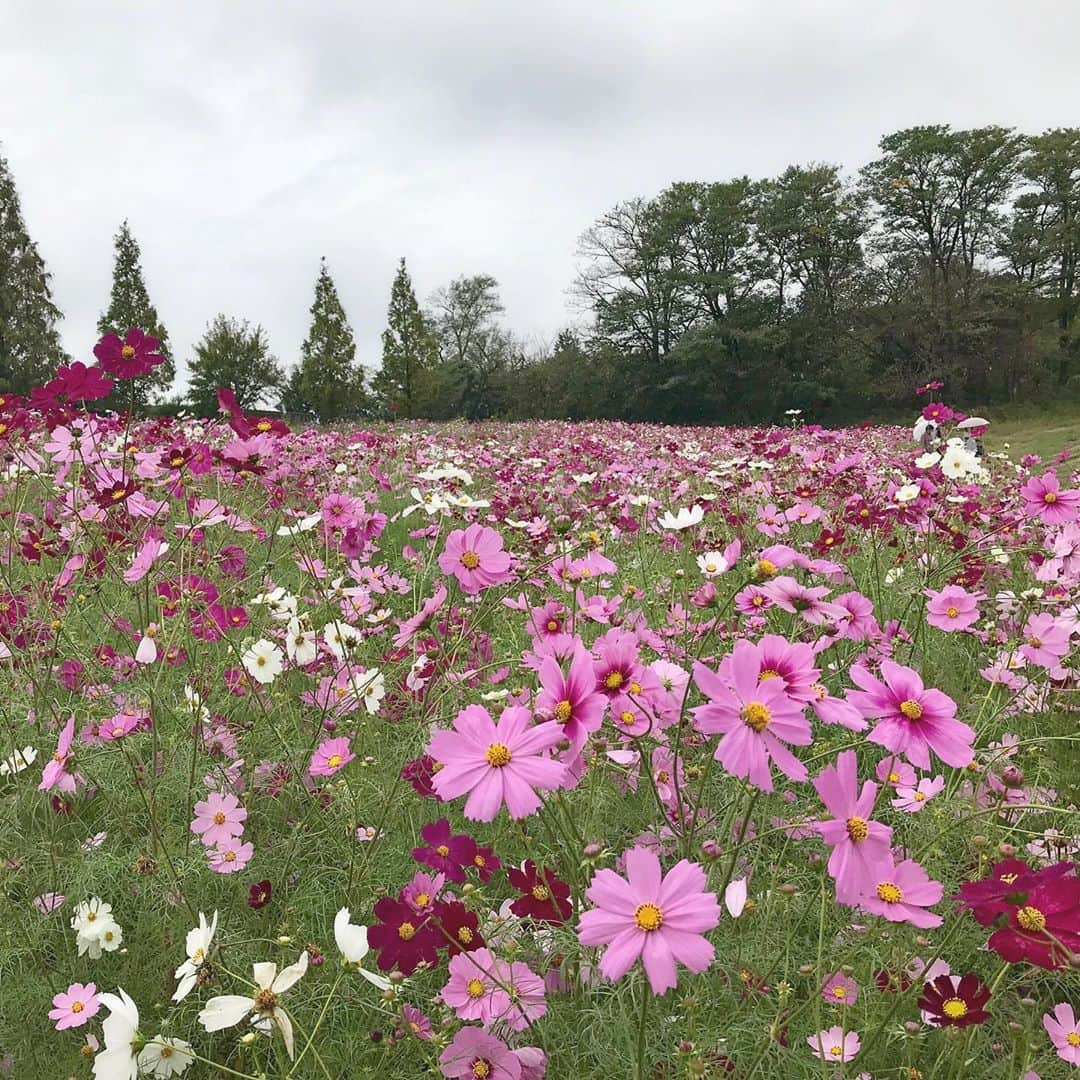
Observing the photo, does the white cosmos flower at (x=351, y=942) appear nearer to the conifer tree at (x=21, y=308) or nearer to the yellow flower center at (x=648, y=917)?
the yellow flower center at (x=648, y=917)

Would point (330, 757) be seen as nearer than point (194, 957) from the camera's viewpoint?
No

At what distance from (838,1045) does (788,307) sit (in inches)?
1186

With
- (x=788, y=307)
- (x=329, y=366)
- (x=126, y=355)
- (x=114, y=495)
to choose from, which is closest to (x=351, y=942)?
(x=114, y=495)

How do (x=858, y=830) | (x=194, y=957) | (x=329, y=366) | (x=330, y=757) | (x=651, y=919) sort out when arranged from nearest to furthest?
(x=651, y=919) → (x=858, y=830) → (x=194, y=957) → (x=330, y=757) → (x=329, y=366)

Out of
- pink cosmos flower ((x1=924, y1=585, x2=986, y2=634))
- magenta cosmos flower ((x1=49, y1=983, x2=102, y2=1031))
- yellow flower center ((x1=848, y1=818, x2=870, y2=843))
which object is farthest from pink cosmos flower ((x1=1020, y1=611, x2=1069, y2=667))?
magenta cosmos flower ((x1=49, y1=983, x2=102, y2=1031))

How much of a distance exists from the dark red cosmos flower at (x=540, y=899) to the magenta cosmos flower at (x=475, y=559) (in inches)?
17.8

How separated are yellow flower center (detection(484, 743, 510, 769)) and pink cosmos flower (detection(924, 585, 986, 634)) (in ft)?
3.91

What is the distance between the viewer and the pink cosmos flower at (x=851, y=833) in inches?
31.9

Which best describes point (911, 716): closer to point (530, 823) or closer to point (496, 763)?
point (496, 763)

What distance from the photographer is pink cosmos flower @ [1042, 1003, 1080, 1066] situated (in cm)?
106

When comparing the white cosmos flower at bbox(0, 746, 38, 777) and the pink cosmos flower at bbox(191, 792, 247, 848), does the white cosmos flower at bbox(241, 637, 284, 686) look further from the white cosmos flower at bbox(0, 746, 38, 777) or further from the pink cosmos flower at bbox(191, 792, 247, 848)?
the white cosmos flower at bbox(0, 746, 38, 777)

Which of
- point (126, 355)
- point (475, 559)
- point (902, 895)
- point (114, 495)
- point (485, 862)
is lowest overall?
point (485, 862)

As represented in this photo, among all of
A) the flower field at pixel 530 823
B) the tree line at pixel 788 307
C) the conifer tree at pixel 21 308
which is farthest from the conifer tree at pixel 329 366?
the flower field at pixel 530 823

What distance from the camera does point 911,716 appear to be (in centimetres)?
93
